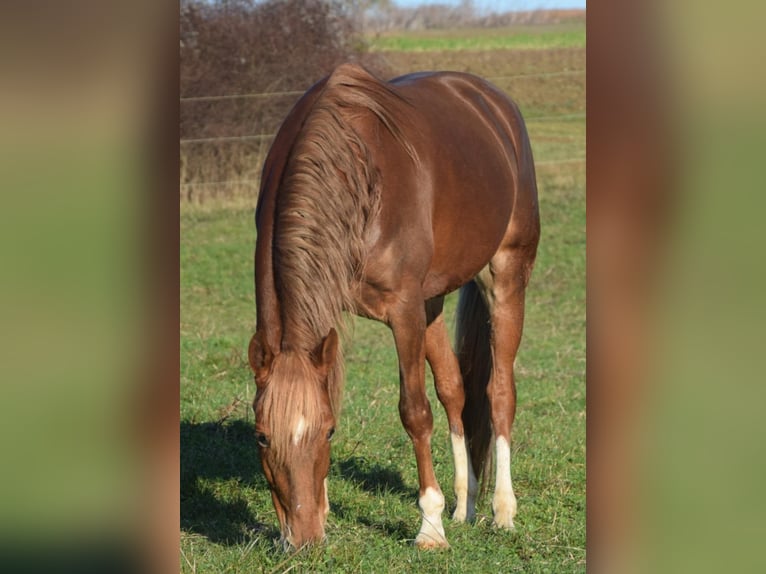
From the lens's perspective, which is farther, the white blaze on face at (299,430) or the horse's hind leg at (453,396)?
the horse's hind leg at (453,396)

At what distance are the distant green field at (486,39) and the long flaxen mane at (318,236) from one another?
12638 millimetres

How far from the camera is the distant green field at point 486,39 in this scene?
1662cm

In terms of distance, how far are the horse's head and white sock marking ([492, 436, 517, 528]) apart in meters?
1.25

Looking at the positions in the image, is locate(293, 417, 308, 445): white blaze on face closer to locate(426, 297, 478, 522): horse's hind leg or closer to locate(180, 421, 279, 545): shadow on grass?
locate(180, 421, 279, 545): shadow on grass

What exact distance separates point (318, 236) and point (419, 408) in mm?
945

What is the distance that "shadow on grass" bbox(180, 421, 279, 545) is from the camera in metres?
4.31

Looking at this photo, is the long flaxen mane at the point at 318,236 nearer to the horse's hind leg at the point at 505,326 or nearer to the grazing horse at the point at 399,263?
the grazing horse at the point at 399,263

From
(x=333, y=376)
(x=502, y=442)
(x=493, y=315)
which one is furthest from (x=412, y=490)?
(x=333, y=376)

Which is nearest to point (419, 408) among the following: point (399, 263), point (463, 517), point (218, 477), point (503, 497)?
point (399, 263)
